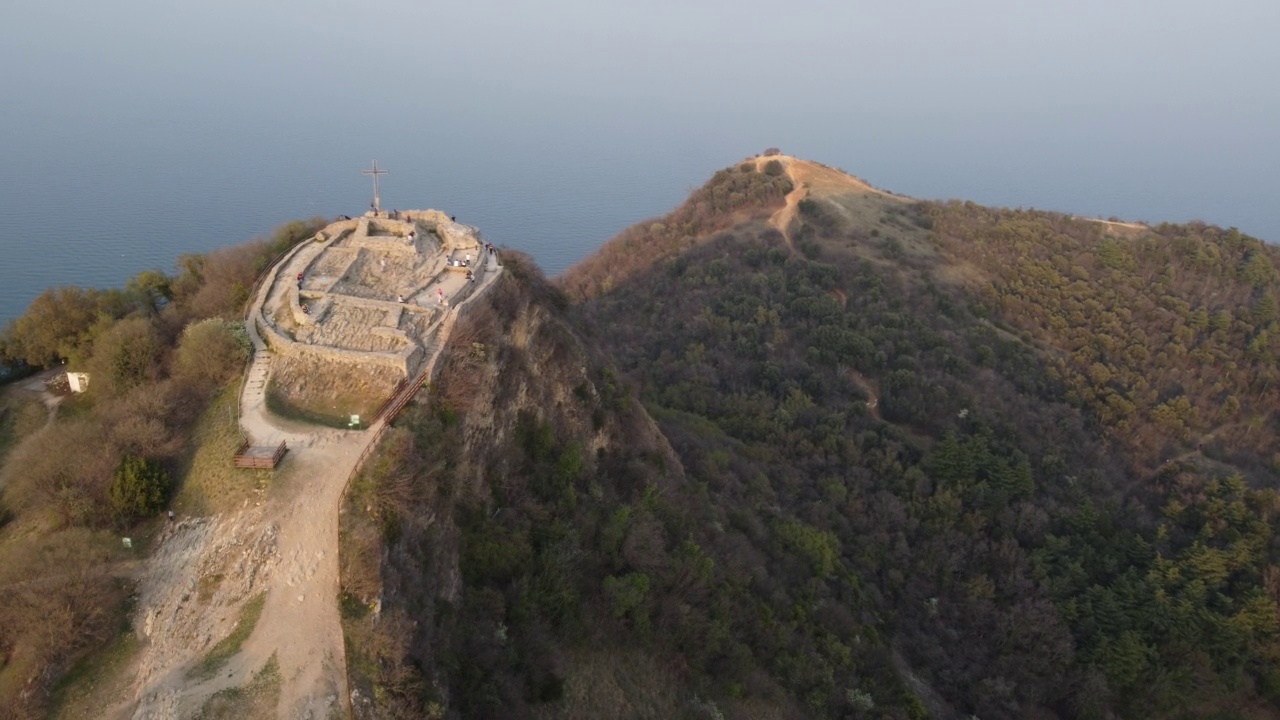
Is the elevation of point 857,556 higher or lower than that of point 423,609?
lower

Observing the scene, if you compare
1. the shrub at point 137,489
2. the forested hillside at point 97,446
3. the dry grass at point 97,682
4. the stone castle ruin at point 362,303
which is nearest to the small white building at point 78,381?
the forested hillside at point 97,446

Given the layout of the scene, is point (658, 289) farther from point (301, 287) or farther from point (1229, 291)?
point (1229, 291)

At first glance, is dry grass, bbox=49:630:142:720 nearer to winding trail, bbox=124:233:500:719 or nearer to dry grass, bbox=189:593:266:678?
winding trail, bbox=124:233:500:719

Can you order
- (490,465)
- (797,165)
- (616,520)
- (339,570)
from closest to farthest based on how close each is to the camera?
(339,570)
(490,465)
(616,520)
(797,165)

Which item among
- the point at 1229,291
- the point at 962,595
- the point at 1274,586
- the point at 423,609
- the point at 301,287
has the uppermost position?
the point at 1229,291

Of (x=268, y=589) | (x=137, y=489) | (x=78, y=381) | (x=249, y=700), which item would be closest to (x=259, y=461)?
(x=137, y=489)

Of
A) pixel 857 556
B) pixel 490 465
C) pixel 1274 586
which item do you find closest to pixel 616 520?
pixel 490 465

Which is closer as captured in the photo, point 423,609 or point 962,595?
point 423,609

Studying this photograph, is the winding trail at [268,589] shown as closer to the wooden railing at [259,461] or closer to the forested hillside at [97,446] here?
the wooden railing at [259,461]

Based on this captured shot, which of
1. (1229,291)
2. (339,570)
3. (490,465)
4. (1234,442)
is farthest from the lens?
(1229,291)
